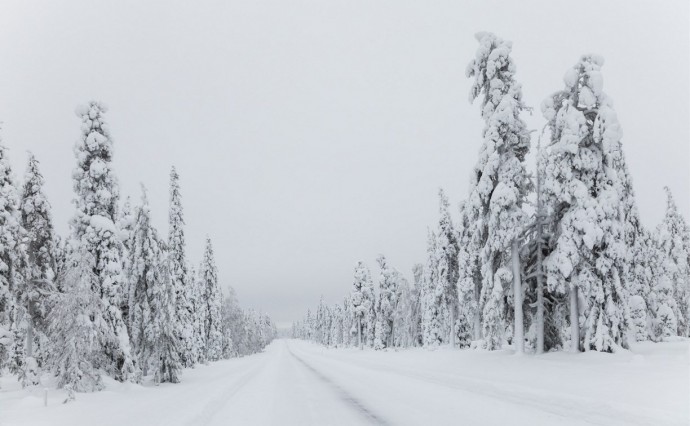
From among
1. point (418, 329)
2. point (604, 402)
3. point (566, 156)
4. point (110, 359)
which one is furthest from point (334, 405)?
point (418, 329)

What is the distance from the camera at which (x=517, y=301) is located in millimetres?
26062

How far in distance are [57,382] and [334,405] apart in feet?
47.2

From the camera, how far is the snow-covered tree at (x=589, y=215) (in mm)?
23297

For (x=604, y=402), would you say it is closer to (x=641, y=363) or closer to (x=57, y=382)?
(x=641, y=363)

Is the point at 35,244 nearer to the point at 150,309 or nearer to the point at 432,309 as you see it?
the point at 150,309

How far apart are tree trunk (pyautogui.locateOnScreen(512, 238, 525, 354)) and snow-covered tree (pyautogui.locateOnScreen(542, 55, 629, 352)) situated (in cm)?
167

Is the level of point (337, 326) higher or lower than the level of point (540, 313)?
lower

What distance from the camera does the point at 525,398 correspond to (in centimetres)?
1327

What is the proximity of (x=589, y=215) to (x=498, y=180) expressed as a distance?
5.52 metres

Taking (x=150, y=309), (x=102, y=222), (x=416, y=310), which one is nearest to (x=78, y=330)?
(x=102, y=222)

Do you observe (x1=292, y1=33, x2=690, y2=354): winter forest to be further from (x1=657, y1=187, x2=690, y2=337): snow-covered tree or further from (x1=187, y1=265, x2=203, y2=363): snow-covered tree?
(x1=187, y1=265, x2=203, y2=363): snow-covered tree

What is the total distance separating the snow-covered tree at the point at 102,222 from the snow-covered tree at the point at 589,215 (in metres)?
21.6

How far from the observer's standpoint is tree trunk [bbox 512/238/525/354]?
1017 inches

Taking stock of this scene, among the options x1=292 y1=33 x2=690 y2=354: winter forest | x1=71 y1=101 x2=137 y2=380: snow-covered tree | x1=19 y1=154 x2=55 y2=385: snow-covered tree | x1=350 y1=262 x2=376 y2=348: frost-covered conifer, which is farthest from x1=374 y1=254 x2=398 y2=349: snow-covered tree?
x1=71 y1=101 x2=137 y2=380: snow-covered tree
